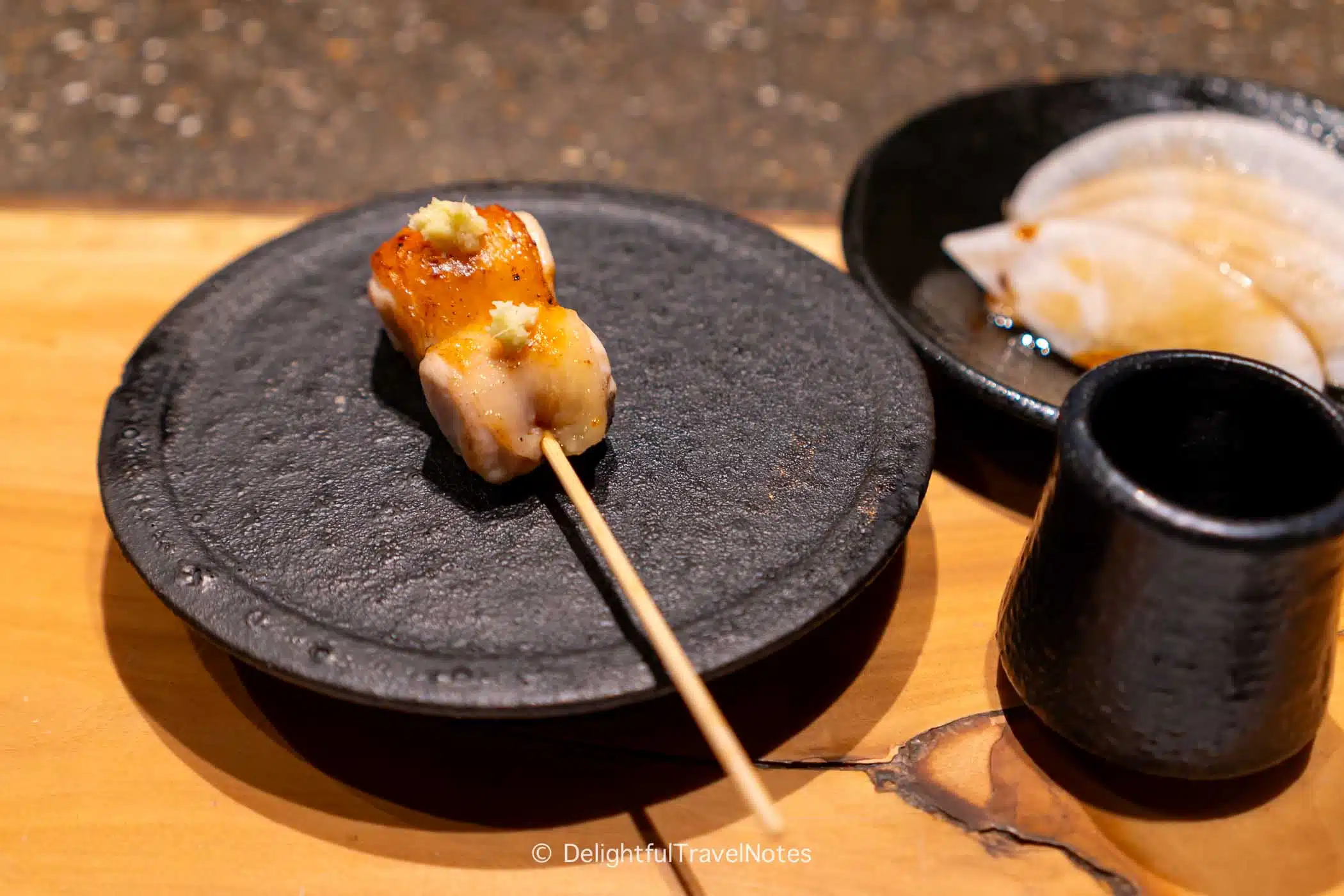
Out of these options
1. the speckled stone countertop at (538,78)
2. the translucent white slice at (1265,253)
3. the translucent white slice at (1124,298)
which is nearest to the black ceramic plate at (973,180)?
the translucent white slice at (1124,298)

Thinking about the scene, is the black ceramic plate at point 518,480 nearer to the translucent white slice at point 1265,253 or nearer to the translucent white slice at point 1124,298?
the translucent white slice at point 1124,298

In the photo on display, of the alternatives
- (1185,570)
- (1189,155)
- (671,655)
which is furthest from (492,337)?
(1189,155)

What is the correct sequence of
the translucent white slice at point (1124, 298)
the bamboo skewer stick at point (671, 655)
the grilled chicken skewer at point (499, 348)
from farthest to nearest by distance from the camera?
the translucent white slice at point (1124, 298), the grilled chicken skewer at point (499, 348), the bamboo skewer stick at point (671, 655)

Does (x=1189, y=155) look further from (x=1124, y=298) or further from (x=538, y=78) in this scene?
(x=538, y=78)

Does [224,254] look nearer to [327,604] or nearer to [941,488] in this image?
[327,604]

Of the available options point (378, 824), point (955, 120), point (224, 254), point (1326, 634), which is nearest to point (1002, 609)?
point (1326, 634)

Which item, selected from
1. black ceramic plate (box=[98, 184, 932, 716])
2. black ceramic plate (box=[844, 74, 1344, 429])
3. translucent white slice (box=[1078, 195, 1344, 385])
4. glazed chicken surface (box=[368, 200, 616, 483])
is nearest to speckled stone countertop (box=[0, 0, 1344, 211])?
black ceramic plate (box=[844, 74, 1344, 429])

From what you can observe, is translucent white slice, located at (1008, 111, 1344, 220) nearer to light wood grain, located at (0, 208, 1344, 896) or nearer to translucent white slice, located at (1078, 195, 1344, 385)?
translucent white slice, located at (1078, 195, 1344, 385)
